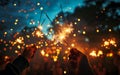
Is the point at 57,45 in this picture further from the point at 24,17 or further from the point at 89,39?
the point at 24,17

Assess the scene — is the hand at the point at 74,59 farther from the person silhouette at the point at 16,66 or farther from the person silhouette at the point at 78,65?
the person silhouette at the point at 16,66

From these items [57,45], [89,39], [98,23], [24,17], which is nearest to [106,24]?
[98,23]

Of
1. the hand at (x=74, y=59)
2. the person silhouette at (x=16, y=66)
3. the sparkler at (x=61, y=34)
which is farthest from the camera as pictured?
the sparkler at (x=61, y=34)

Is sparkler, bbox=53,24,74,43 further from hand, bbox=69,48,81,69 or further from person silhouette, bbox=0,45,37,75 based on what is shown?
person silhouette, bbox=0,45,37,75

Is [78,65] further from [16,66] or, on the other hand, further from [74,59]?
[16,66]

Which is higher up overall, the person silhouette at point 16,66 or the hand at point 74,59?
the person silhouette at point 16,66

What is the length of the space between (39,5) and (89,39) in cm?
666

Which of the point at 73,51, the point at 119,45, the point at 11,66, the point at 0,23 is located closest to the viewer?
the point at 11,66

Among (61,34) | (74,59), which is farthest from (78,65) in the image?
(61,34)

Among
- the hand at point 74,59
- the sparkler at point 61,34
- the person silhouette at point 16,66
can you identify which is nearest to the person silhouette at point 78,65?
the hand at point 74,59

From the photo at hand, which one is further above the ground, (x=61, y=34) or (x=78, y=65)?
(x=78, y=65)

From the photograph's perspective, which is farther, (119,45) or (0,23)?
(0,23)

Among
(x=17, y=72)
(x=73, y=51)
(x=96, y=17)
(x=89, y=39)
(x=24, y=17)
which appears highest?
(x=17, y=72)

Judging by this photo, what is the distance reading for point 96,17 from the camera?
2511 cm
